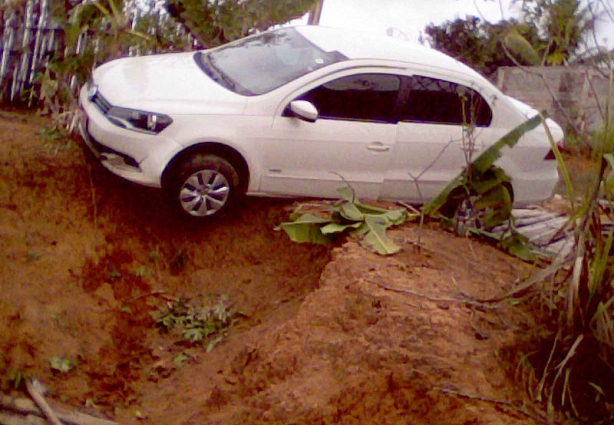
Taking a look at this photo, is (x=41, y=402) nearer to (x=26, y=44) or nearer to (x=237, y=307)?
(x=237, y=307)

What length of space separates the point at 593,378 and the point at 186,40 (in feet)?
20.4

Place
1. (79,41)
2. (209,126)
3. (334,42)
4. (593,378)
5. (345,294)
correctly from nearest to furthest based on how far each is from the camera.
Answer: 1. (593,378)
2. (345,294)
3. (209,126)
4. (334,42)
5. (79,41)

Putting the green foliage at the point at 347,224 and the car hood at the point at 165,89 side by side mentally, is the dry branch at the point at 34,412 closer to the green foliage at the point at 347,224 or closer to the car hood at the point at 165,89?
the green foliage at the point at 347,224

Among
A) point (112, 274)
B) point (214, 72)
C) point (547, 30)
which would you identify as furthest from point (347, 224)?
point (547, 30)

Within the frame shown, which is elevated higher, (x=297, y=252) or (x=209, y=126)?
(x=209, y=126)

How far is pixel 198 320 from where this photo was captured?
704 cm

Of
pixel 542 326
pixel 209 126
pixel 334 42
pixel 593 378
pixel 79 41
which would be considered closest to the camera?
pixel 593 378

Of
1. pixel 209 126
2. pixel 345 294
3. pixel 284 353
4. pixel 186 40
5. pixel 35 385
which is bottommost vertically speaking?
pixel 35 385

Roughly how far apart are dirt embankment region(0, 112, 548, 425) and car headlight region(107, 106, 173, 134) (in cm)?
90

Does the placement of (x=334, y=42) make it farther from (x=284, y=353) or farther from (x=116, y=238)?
(x=284, y=353)

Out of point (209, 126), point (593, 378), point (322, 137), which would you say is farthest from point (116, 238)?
point (593, 378)

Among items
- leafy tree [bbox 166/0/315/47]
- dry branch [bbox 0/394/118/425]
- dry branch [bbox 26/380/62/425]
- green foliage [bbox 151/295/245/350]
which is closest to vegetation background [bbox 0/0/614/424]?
leafy tree [bbox 166/0/315/47]

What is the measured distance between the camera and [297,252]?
7.36 meters

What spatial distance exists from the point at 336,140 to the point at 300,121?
378mm
